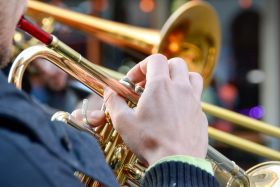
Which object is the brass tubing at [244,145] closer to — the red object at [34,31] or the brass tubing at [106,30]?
the brass tubing at [106,30]

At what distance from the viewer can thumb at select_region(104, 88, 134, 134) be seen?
124 centimetres

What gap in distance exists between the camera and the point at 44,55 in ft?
4.87

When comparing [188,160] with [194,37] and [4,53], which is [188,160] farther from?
[194,37]

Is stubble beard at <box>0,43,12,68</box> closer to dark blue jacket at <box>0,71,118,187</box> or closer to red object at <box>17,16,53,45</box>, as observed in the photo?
dark blue jacket at <box>0,71,118,187</box>

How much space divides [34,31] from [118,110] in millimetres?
316

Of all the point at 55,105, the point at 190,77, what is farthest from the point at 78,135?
the point at 55,105

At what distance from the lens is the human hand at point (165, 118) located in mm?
1183

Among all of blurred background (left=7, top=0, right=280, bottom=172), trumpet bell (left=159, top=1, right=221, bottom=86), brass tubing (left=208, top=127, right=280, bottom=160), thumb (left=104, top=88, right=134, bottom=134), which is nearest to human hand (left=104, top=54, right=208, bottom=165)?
thumb (left=104, top=88, right=134, bottom=134)

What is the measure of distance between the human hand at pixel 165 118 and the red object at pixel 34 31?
29 centimetres

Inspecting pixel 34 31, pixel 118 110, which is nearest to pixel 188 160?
pixel 118 110

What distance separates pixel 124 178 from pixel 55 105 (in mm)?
2613

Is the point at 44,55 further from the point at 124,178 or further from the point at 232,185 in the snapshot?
the point at 232,185

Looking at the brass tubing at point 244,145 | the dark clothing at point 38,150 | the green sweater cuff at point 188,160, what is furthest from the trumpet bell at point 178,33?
the dark clothing at point 38,150

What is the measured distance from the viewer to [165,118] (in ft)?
3.89
